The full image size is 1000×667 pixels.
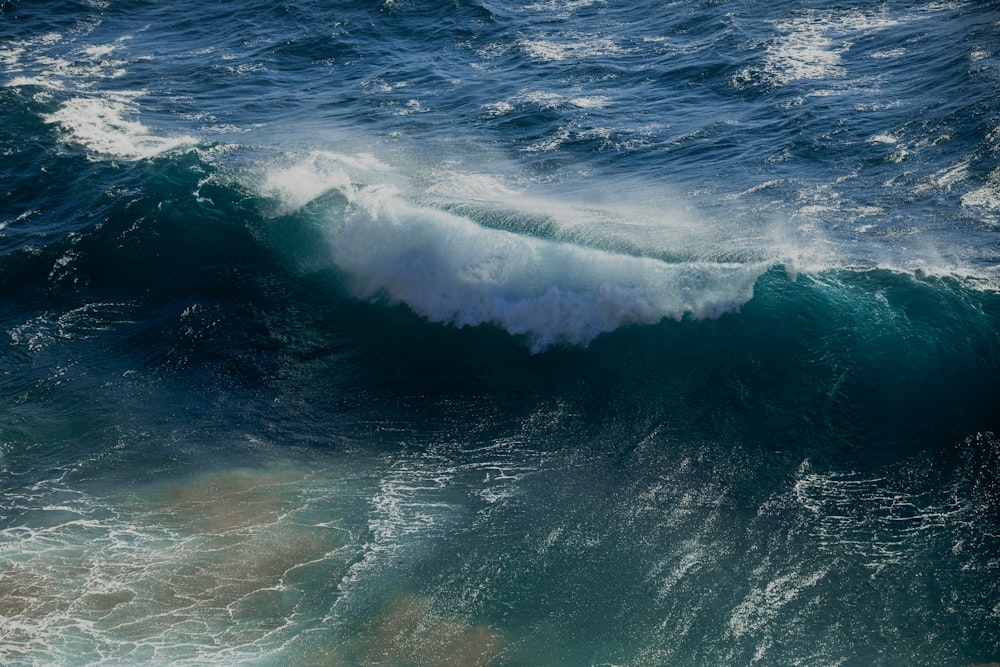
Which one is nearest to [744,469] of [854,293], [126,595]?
[854,293]

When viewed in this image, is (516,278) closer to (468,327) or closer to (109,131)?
(468,327)

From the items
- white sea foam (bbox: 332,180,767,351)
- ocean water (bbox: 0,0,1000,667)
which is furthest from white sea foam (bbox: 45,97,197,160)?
white sea foam (bbox: 332,180,767,351)

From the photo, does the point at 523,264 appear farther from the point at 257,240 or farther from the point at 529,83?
the point at 529,83

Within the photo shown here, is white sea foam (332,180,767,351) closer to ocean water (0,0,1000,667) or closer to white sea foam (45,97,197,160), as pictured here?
ocean water (0,0,1000,667)

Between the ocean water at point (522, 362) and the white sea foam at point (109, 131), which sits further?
the white sea foam at point (109, 131)

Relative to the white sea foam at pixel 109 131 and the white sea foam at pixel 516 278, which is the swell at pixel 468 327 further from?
the white sea foam at pixel 109 131

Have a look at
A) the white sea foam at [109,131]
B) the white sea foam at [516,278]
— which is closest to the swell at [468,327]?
the white sea foam at [516,278]

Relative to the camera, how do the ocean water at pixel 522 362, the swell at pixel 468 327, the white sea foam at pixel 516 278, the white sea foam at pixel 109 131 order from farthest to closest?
the white sea foam at pixel 109 131 < the white sea foam at pixel 516 278 < the swell at pixel 468 327 < the ocean water at pixel 522 362
